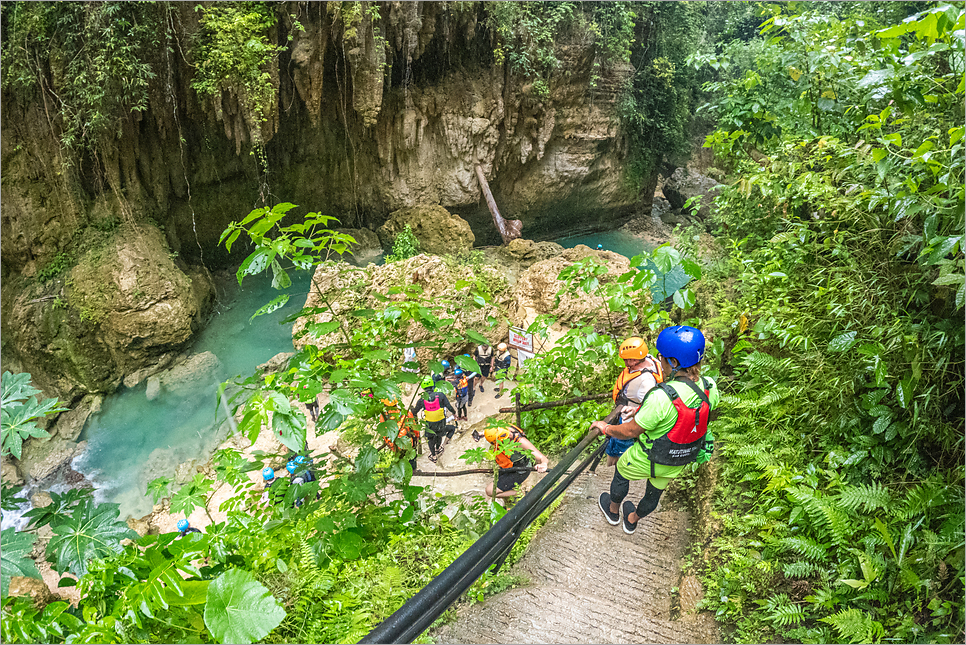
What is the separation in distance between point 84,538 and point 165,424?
9432 millimetres

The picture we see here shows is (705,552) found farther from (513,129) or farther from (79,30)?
(513,129)

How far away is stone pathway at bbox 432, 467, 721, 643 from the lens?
210 centimetres

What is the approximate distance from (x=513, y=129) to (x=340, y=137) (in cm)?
488

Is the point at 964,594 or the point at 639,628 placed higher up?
the point at 964,594

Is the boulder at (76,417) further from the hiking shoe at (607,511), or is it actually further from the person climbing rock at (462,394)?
the hiking shoe at (607,511)

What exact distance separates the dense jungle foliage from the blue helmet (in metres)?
0.32

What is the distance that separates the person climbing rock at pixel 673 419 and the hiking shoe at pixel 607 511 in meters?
0.36

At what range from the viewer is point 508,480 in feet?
11.4

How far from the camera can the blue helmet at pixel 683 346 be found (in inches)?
92.0

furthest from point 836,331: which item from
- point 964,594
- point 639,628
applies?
point 639,628

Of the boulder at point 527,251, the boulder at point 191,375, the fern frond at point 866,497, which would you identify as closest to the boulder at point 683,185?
the boulder at point 527,251

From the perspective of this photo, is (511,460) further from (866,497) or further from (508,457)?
(866,497)

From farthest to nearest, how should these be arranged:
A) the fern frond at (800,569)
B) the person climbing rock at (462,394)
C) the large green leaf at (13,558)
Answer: the person climbing rock at (462,394)
the fern frond at (800,569)
the large green leaf at (13,558)

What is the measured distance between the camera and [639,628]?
2.20 metres
